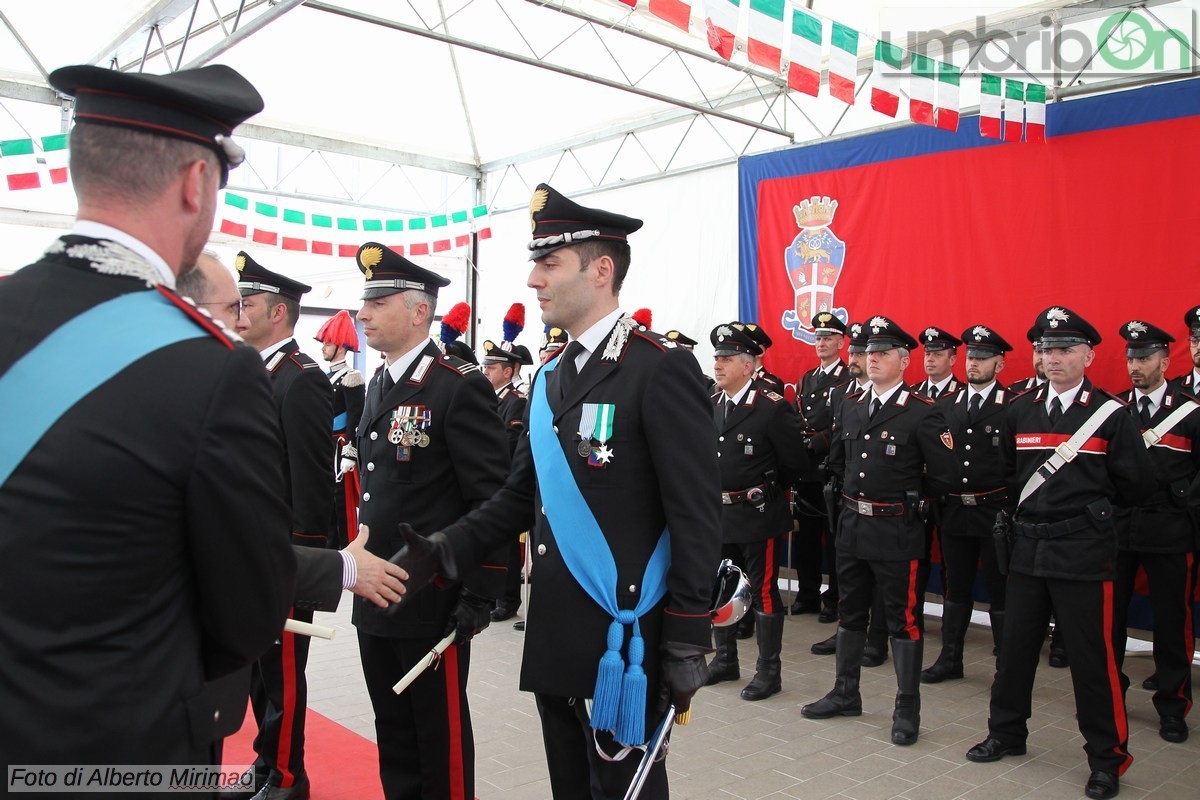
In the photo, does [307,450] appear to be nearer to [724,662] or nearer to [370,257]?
[370,257]

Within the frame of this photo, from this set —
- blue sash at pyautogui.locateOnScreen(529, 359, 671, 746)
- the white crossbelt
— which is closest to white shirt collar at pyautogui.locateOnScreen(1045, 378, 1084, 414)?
the white crossbelt

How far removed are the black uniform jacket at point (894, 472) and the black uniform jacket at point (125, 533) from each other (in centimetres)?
390

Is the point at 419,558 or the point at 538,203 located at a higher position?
the point at 538,203

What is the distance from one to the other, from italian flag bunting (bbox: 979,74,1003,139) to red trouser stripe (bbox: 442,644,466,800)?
5.46 meters

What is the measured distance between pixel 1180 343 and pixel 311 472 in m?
5.65

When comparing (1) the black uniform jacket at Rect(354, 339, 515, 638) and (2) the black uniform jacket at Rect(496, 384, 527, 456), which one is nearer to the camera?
(1) the black uniform jacket at Rect(354, 339, 515, 638)

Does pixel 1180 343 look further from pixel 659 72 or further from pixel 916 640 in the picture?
pixel 659 72

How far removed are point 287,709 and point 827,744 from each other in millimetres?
2488

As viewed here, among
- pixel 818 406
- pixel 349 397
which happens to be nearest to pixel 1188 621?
pixel 818 406

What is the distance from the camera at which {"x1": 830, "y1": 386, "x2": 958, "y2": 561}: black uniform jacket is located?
15.5 ft

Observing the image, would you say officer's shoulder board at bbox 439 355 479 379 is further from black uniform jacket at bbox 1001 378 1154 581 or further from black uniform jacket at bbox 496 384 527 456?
black uniform jacket at bbox 496 384 527 456

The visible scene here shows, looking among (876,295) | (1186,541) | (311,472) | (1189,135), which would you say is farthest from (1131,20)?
(311,472)

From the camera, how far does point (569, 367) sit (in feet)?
8.41

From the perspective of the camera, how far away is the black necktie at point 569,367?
252 centimetres
